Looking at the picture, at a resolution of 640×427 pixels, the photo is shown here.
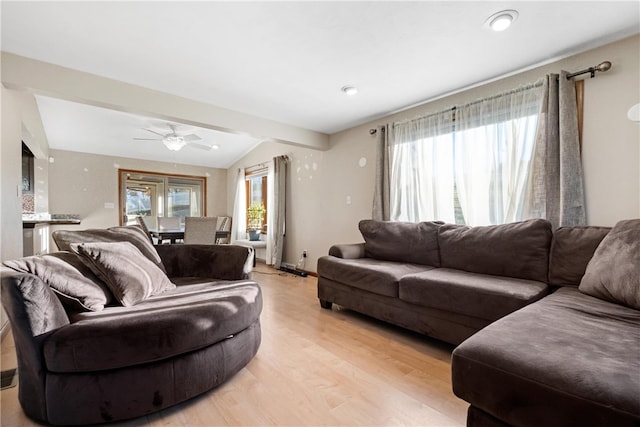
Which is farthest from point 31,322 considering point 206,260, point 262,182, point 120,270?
point 262,182

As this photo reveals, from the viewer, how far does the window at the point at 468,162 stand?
8.32ft

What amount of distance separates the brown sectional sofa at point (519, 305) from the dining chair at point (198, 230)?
2031 mm

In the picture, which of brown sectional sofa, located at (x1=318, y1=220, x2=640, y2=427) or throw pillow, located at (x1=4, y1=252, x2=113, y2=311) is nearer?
brown sectional sofa, located at (x1=318, y1=220, x2=640, y2=427)

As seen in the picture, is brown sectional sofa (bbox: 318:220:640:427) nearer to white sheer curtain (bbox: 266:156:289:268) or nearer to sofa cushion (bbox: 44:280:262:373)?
sofa cushion (bbox: 44:280:262:373)

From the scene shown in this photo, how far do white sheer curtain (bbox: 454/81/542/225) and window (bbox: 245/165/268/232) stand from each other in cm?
410

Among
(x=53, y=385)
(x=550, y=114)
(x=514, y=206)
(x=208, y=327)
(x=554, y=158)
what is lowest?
(x=53, y=385)

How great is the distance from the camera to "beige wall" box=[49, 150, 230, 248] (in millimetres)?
5551

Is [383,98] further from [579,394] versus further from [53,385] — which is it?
[53,385]

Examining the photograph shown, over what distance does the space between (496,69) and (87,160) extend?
23.4 feet

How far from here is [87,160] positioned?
585 centimetres

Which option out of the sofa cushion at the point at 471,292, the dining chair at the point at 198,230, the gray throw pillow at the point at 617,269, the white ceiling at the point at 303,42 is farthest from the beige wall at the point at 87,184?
the gray throw pillow at the point at 617,269

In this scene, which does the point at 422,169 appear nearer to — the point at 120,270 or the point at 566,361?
the point at 566,361

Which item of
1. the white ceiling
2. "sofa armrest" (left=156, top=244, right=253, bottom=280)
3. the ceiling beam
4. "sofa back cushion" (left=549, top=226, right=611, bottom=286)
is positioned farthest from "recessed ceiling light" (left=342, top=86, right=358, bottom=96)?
"sofa back cushion" (left=549, top=226, right=611, bottom=286)

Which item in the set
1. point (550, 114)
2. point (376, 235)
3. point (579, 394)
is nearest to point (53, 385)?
point (579, 394)
